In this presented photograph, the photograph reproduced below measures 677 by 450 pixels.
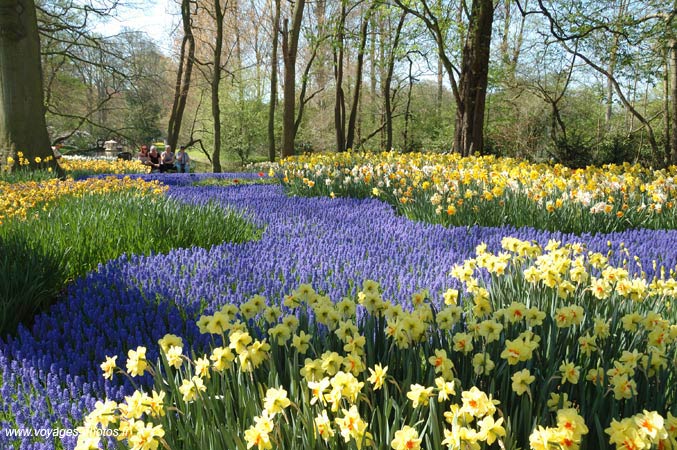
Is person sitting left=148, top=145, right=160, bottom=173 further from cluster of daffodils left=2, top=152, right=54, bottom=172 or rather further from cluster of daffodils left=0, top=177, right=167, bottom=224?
cluster of daffodils left=0, top=177, right=167, bottom=224

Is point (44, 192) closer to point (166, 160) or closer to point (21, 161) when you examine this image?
point (21, 161)

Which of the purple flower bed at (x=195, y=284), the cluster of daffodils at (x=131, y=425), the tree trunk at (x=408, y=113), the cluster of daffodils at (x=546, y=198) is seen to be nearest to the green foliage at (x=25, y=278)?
the purple flower bed at (x=195, y=284)

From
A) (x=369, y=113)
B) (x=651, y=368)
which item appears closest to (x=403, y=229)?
(x=651, y=368)

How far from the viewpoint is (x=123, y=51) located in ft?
54.9

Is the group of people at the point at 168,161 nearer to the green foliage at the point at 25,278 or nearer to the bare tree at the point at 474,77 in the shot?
the bare tree at the point at 474,77

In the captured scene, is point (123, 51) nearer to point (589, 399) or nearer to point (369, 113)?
point (369, 113)

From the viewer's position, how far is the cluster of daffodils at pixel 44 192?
4.54 meters

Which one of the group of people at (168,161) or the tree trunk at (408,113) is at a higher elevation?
the tree trunk at (408,113)

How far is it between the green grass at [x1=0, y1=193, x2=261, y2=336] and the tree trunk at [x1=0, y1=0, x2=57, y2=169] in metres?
3.96

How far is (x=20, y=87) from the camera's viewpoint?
26.5 feet

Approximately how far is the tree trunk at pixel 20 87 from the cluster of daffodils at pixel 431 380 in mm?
8386

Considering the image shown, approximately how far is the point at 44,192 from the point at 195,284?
11.1ft

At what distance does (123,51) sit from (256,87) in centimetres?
1411

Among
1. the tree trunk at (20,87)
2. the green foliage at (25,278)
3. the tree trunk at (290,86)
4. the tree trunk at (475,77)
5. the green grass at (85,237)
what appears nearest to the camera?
the green foliage at (25,278)
